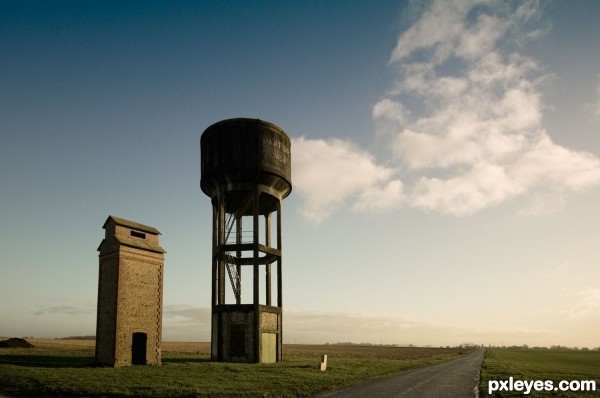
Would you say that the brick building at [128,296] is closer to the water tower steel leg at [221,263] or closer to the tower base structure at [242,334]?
the water tower steel leg at [221,263]

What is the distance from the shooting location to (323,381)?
21.0 meters

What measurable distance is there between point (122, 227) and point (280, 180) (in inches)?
425

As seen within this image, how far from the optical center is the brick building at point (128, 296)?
89.4ft

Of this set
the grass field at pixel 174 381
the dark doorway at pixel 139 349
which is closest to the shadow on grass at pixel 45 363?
the grass field at pixel 174 381

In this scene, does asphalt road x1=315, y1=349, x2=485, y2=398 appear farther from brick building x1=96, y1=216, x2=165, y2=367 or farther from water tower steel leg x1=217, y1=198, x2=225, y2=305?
brick building x1=96, y1=216, x2=165, y2=367

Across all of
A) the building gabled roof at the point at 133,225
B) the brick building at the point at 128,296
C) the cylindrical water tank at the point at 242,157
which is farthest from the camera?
the cylindrical water tank at the point at 242,157

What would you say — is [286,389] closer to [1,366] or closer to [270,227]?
[1,366]

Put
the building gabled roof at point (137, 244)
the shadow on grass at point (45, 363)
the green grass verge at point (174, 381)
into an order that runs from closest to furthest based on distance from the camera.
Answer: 1. the green grass verge at point (174, 381)
2. the shadow on grass at point (45, 363)
3. the building gabled roof at point (137, 244)

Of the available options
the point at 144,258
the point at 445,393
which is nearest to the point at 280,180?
the point at 144,258

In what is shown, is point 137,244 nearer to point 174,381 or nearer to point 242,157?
point 242,157

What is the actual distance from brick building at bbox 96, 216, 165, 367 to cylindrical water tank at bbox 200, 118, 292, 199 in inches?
235

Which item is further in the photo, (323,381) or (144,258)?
(144,258)

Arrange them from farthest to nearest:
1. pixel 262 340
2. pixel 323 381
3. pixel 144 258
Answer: pixel 262 340 → pixel 144 258 → pixel 323 381

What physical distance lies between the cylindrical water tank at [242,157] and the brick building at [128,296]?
596cm
